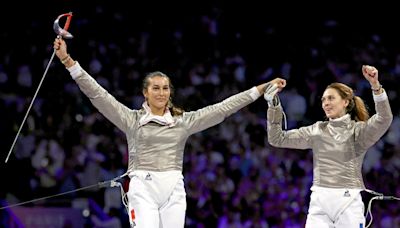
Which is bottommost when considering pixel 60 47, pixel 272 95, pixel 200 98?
pixel 272 95

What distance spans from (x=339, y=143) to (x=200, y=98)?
290cm

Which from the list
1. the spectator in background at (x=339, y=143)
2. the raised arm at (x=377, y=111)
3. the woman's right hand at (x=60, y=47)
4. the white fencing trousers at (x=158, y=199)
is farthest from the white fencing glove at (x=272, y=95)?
the woman's right hand at (x=60, y=47)

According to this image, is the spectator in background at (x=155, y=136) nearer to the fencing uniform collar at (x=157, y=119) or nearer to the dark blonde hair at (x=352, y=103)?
the fencing uniform collar at (x=157, y=119)

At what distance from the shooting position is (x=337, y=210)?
124 inches

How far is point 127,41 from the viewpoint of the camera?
21.5 feet

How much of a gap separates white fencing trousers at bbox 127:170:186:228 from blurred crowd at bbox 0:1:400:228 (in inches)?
74.7

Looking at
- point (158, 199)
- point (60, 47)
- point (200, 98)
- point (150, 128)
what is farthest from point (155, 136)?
point (200, 98)

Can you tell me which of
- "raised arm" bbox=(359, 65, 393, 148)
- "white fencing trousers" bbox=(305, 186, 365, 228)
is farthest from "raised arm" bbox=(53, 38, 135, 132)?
"raised arm" bbox=(359, 65, 393, 148)

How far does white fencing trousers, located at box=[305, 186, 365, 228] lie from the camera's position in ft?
10.3

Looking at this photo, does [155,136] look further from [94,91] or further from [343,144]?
[343,144]

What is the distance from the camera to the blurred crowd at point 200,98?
17.5 ft

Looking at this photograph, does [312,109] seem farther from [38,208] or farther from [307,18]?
[38,208]

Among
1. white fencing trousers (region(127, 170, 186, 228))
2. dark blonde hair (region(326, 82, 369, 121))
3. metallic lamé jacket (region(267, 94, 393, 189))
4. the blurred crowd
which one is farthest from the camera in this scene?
the blurred crowd

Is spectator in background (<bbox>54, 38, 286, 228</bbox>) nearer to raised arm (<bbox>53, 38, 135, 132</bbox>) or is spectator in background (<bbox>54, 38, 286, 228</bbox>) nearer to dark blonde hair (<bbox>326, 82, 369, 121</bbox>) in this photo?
raised arm (<bbox>53, 38, 135, 132</bbox>)
